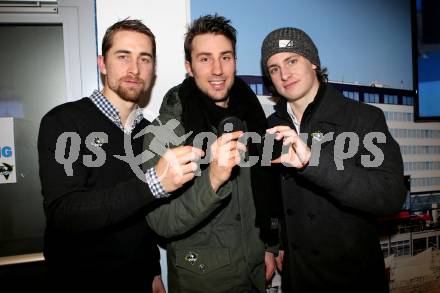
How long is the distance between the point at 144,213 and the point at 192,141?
1.53ft

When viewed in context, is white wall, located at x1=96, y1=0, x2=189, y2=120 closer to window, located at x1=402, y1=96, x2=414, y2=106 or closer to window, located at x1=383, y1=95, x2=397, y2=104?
window, located at x1=383, y1=95, x2=397, y2=104

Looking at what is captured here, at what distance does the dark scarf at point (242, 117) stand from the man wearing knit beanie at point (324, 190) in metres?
0.15

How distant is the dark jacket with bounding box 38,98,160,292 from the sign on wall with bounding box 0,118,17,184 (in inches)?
26.8

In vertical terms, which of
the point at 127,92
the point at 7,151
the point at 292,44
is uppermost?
the point at 292,44

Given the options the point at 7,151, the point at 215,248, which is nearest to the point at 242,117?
the point at 215,248

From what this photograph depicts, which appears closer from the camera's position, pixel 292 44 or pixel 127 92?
pixel 127 92

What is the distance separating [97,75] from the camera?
1945 millimetres

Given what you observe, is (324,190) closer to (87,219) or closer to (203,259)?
(203,259)

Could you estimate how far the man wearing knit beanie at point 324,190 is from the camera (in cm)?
150

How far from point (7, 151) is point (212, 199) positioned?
1.48 metres

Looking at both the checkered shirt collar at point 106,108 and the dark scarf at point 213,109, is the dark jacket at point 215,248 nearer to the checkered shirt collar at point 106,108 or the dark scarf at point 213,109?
the dark scarf at point 213,109

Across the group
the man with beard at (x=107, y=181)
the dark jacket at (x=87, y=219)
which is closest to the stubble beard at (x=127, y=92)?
the man with beard at (x=107, y=181)

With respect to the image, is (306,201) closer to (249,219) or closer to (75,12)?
(249,219)

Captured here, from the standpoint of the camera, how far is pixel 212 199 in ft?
4.09
